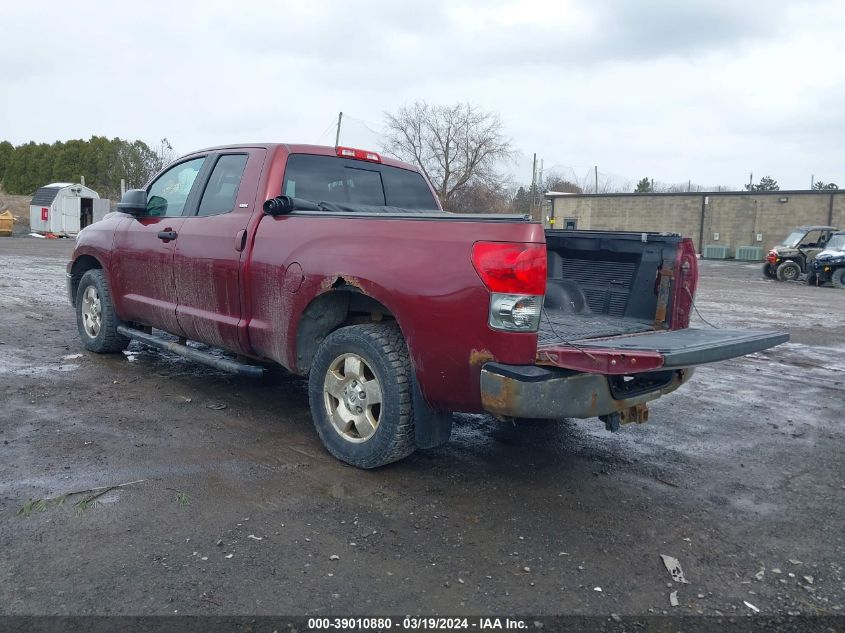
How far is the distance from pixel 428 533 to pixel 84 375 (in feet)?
13.6

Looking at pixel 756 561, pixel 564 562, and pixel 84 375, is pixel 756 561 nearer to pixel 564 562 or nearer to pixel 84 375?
pixel 564 562

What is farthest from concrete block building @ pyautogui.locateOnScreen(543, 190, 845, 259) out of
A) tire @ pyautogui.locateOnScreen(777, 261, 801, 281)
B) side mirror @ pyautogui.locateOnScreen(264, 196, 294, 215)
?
side mirror @ pyautogui.locateOnScreen(264, 196, 294, 215)

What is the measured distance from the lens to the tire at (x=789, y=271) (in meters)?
23.8

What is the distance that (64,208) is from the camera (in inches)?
1297

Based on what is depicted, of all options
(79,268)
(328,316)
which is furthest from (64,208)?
(328,316)

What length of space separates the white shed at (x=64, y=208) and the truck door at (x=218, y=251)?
30.2m

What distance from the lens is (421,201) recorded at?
6008 millimetres

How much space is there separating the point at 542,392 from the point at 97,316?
5.11m

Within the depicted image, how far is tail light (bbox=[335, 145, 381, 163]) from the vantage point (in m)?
5.50

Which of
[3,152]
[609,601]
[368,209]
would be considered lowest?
[609,601]

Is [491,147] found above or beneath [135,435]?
above

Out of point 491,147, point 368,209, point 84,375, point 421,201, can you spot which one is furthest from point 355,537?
point 491,147

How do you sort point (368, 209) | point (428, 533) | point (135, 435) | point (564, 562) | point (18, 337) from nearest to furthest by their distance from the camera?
point (564, 562) → point (428, 533) → point (135, 435) → point (368, 209) → point (18, 337)

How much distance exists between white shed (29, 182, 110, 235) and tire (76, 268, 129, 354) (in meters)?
28.1
